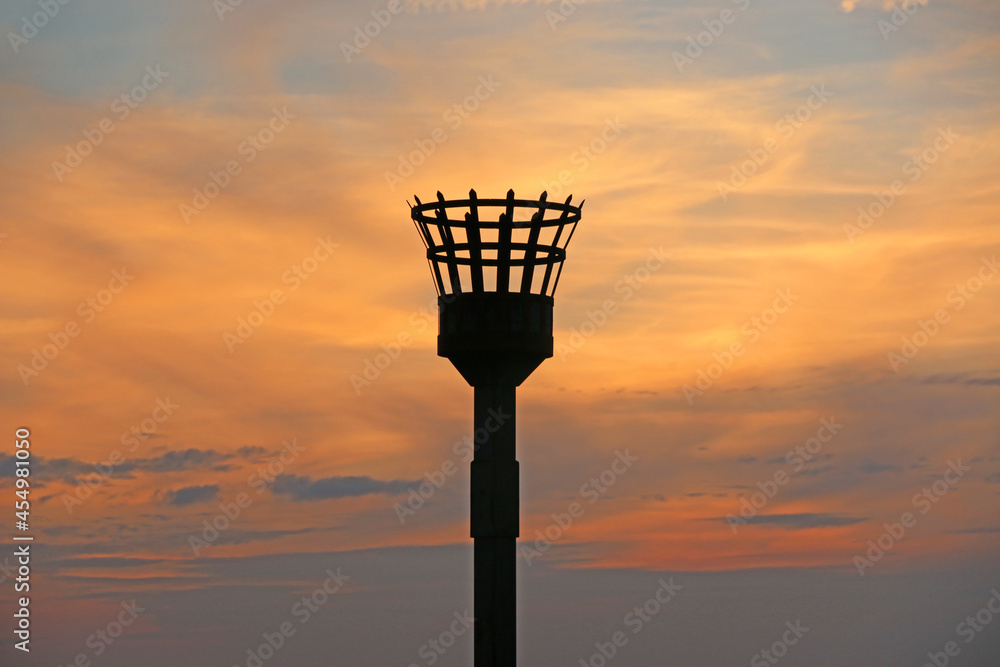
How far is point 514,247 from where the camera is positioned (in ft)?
92.7

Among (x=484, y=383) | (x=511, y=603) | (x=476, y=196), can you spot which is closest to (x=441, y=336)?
(x=484, y=383)

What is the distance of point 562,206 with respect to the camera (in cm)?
2861

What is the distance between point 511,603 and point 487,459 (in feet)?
10.1

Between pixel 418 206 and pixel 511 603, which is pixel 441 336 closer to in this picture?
pixel 418 206

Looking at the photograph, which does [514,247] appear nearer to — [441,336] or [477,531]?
[441,336]

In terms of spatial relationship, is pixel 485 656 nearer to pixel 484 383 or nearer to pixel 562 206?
pixel 484 383

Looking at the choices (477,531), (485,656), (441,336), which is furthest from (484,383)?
(485,656)

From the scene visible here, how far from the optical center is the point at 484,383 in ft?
93.8

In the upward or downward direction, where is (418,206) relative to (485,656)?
upward

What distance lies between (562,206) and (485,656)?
9685 mm

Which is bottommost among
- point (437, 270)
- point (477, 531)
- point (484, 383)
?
point (477, 531)

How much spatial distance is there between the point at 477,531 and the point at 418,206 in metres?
7.10

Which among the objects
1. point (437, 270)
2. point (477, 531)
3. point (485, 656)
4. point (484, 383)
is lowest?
point (485, 656)

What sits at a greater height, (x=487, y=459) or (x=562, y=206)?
(x=562, y=206)
